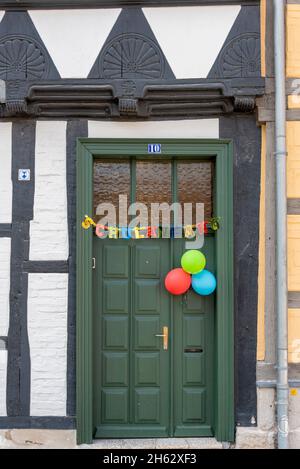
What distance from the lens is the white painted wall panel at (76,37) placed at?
4848 mm

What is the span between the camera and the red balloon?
187 inches

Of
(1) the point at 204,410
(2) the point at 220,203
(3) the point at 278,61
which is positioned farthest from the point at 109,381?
(3) the point at 278,61

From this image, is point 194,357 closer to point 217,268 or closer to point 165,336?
point 165,336

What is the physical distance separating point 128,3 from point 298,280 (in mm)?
2970

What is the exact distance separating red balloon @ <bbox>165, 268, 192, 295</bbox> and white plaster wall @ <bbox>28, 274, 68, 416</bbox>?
947 mm

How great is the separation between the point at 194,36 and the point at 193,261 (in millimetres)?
2057

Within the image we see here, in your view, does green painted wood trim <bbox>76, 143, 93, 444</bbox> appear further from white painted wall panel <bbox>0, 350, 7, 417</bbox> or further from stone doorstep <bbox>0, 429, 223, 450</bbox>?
white painted wall panel <bbox>0, 350, 7, 417</bbox>

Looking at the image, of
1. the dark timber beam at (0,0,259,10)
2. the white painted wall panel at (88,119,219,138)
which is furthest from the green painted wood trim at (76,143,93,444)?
the dark timber beam at (0,0,259,10)

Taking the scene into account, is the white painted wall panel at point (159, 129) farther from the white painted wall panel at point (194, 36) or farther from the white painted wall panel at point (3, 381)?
the white painted wall panel at point (3, 381)

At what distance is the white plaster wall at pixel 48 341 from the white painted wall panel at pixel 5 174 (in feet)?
2.07

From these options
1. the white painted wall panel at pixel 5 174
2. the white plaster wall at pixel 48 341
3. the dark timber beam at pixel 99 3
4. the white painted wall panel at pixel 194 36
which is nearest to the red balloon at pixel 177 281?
the white plaster wall at pixel 48 341

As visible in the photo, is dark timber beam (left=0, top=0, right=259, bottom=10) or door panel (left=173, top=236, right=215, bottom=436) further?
door panel (left=173, top=236, right=215, bottom=436)

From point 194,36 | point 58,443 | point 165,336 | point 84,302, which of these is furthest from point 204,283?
point 194,36

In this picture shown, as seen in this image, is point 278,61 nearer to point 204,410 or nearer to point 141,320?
point 141,320
